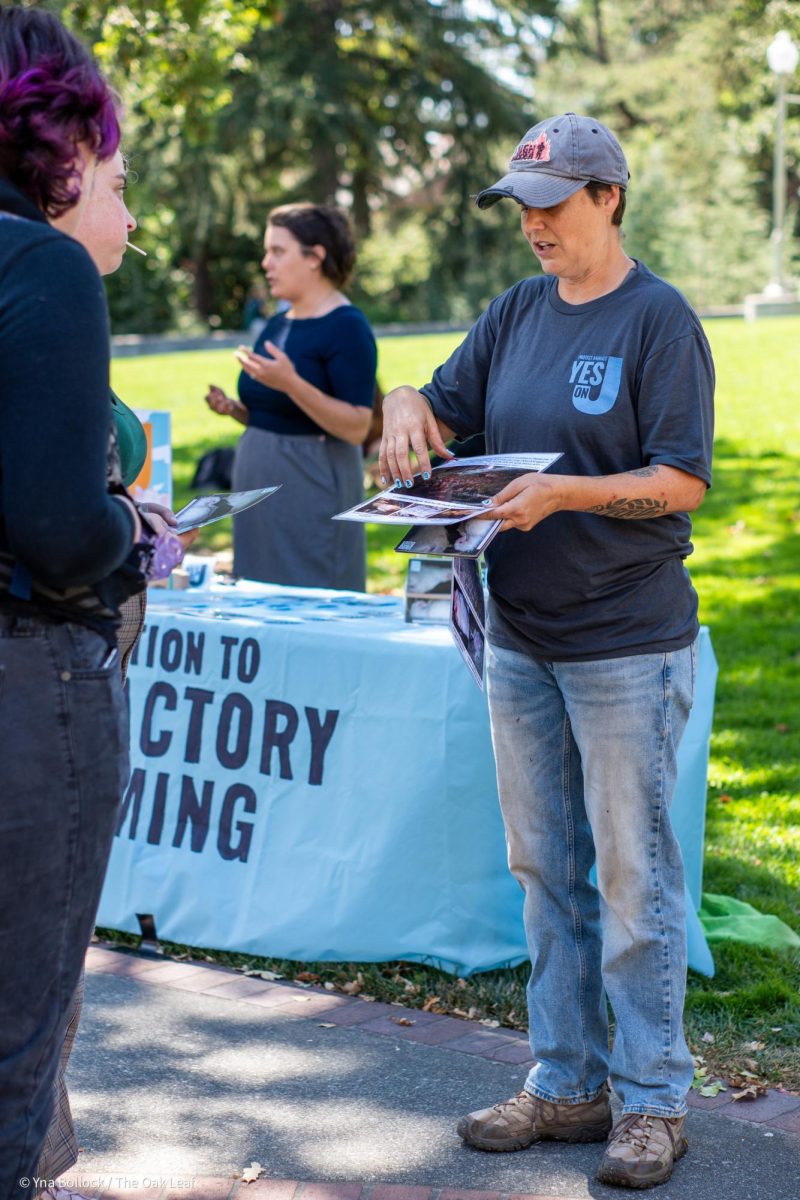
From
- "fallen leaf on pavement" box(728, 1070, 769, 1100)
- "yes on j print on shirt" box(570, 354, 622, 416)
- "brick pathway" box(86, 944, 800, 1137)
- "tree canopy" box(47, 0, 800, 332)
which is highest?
"tree canopy" box(47, 0, 800, 332)

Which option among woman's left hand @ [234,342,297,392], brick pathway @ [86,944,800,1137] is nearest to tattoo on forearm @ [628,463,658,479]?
brick pathway @ [86,944,800,1137]

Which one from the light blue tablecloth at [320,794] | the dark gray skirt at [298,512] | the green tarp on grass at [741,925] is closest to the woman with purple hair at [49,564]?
the light blue tablecloth at [320,794]

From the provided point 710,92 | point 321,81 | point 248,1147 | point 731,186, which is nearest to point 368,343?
point 248,1147

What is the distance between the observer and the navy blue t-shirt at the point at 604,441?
2.84 metres

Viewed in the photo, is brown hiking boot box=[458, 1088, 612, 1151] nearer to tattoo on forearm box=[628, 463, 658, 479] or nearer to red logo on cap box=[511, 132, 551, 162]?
tattoo on forearm box=[628, 463, 658, 479]

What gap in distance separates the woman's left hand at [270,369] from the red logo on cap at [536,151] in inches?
77.7

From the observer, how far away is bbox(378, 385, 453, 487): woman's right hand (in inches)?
120

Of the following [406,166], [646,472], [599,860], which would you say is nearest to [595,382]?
[646,472]

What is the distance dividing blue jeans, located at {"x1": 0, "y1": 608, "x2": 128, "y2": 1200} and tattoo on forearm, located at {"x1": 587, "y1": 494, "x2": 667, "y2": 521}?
1183 mm

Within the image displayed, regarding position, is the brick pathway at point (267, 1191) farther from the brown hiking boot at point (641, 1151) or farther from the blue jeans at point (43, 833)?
the blue jeans at point (43, 833)

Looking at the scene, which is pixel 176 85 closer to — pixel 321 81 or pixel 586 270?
pixel 586 270

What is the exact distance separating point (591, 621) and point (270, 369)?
2228mm

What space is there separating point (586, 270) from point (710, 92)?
135 ft

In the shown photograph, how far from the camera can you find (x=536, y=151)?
9.52 feet
